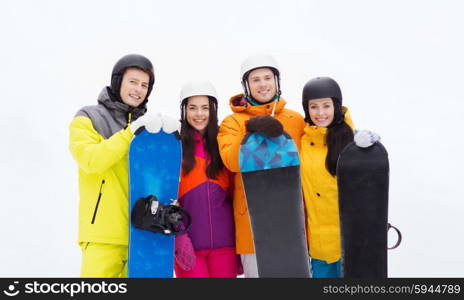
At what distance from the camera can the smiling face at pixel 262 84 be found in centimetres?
348

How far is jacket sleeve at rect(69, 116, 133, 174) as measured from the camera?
115 inches

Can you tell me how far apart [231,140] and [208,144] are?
9.5 inches

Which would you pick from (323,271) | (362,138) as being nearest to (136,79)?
(362,138)

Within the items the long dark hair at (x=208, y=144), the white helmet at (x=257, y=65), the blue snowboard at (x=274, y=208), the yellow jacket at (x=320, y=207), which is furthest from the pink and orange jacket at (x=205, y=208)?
the white helmet at (x=257, y=65)

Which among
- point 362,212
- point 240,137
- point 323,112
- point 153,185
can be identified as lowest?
point 362,212

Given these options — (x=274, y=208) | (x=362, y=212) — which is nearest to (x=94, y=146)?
(x=274, y=208)

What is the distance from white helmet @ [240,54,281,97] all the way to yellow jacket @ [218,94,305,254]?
114 millimetres

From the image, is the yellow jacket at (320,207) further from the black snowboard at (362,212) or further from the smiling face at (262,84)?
the smiling face at (262,84)

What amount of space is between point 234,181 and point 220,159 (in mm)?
182

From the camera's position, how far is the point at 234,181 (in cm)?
341

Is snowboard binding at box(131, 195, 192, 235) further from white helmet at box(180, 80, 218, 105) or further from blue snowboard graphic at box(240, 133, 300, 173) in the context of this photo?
white helmet at box(180, 80, 218, 105)

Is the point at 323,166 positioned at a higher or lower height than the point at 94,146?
lower

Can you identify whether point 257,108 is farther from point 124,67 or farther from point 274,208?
point 124,67

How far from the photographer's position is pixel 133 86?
333 cm
